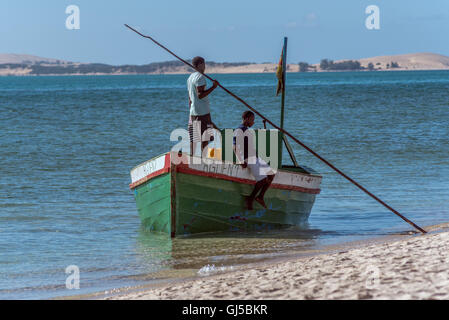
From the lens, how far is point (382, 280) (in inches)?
269

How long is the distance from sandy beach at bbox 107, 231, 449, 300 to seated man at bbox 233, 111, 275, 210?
223cm

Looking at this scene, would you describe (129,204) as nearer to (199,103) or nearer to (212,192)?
(212,192)

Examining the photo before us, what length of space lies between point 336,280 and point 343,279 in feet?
0.28

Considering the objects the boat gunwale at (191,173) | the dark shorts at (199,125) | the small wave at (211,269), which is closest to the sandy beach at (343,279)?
the small wave at (211,269)

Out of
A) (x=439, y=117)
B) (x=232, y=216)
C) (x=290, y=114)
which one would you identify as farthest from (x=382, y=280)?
(x=290, y=114)

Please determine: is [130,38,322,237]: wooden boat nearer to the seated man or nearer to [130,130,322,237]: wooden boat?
[130,130,322,237]: wooden boat

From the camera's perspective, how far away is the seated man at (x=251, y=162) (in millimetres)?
10359

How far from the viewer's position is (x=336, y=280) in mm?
7043

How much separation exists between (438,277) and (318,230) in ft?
17.8

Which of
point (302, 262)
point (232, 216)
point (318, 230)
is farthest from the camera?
point (318, 230)

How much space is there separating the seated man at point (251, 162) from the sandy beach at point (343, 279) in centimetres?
223

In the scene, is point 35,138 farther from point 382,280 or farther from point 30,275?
point 382,280

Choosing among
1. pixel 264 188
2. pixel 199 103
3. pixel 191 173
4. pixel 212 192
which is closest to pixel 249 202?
pixel 264 188

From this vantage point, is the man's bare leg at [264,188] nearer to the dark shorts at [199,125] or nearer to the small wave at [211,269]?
the dark shorts at [199,125]
